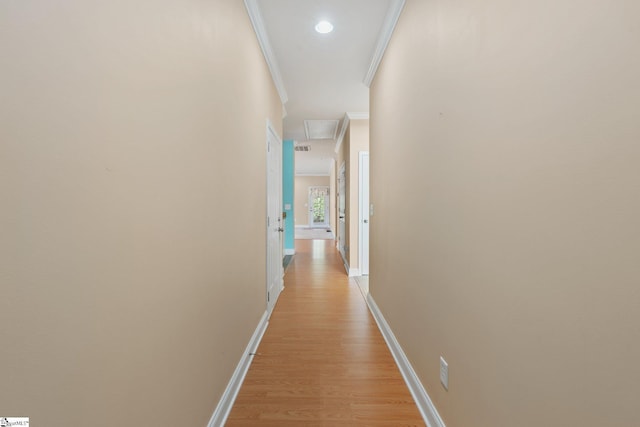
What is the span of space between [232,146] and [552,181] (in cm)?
162

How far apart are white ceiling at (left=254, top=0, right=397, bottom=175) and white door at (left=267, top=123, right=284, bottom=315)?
2.51ft

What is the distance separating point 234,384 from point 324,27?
9.37 feet

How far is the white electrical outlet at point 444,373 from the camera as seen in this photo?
1.38m

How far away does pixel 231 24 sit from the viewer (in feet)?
5.88

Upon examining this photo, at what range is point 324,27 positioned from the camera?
8.18 ft

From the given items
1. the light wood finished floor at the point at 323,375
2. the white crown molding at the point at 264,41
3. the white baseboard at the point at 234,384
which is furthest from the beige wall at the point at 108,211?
the white crown molding at the point at 264,41

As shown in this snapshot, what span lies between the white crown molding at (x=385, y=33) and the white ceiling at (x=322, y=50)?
0.11ft

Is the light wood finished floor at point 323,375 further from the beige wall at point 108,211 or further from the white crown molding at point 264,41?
the white crown molding at point 264,41

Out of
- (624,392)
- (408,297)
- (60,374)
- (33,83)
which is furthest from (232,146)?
(624,392)

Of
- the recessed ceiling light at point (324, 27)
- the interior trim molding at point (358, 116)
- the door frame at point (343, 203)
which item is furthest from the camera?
the door frame at point (343, 203)

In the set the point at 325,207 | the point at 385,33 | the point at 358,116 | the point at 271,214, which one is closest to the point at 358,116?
the point at 358,116

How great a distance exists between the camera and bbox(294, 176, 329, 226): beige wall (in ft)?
47.1

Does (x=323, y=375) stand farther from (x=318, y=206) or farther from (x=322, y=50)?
(x=318, y=206)

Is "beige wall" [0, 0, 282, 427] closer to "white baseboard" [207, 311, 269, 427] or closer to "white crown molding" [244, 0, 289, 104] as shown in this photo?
"white baseboard" [207, 311, 269, 427]
